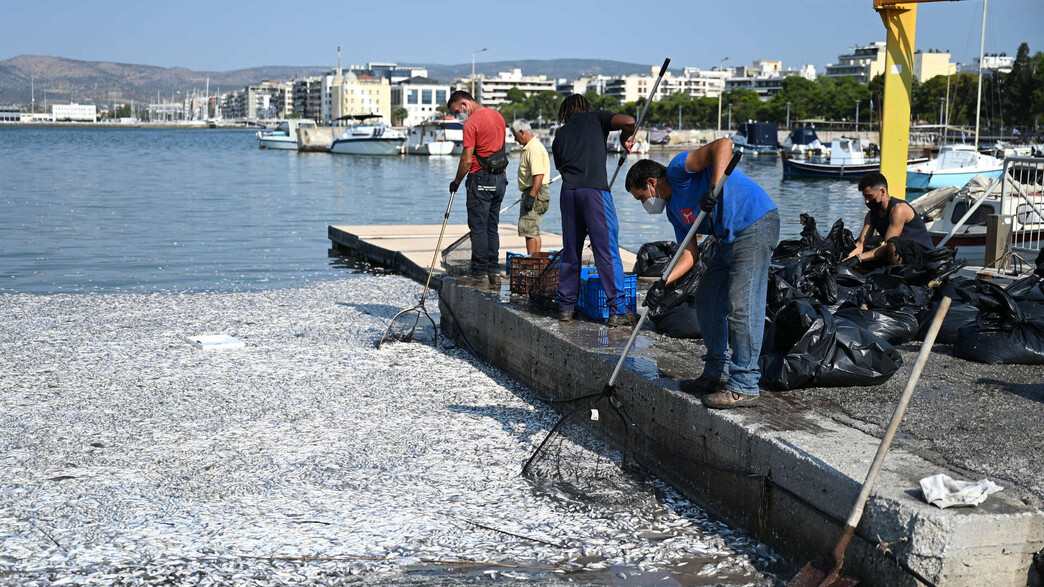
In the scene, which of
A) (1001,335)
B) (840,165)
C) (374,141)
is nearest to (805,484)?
(1001,335)

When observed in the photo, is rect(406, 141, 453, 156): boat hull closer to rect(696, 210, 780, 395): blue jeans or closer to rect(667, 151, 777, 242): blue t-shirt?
rect(667, 151, 777, 242): blue t-shirt

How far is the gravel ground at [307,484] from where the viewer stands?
4273 mm

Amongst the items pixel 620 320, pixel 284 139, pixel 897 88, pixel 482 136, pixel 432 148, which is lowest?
pixel 620 320

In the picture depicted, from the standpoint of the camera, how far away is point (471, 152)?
8758 mm

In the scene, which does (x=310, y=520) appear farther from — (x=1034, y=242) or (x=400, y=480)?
(x=1034, y=242)

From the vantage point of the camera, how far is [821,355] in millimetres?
5312

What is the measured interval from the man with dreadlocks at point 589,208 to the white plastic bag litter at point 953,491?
11.3 feet

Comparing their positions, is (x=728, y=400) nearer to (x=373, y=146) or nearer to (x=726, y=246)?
(x=726, y=246)

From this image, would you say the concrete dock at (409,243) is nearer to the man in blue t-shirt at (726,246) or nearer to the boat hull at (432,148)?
the man in blue t-shirt at (726,246)

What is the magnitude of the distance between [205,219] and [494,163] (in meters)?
17.1

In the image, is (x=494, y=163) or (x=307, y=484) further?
(x=494, y=163)

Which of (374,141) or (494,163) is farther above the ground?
(374,141)

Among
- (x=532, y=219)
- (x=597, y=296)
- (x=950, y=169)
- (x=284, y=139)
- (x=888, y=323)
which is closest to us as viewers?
(x=888, y=323)

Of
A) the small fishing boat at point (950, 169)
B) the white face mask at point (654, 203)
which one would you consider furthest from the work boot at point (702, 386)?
the small fishing boat at point (950, 169)
